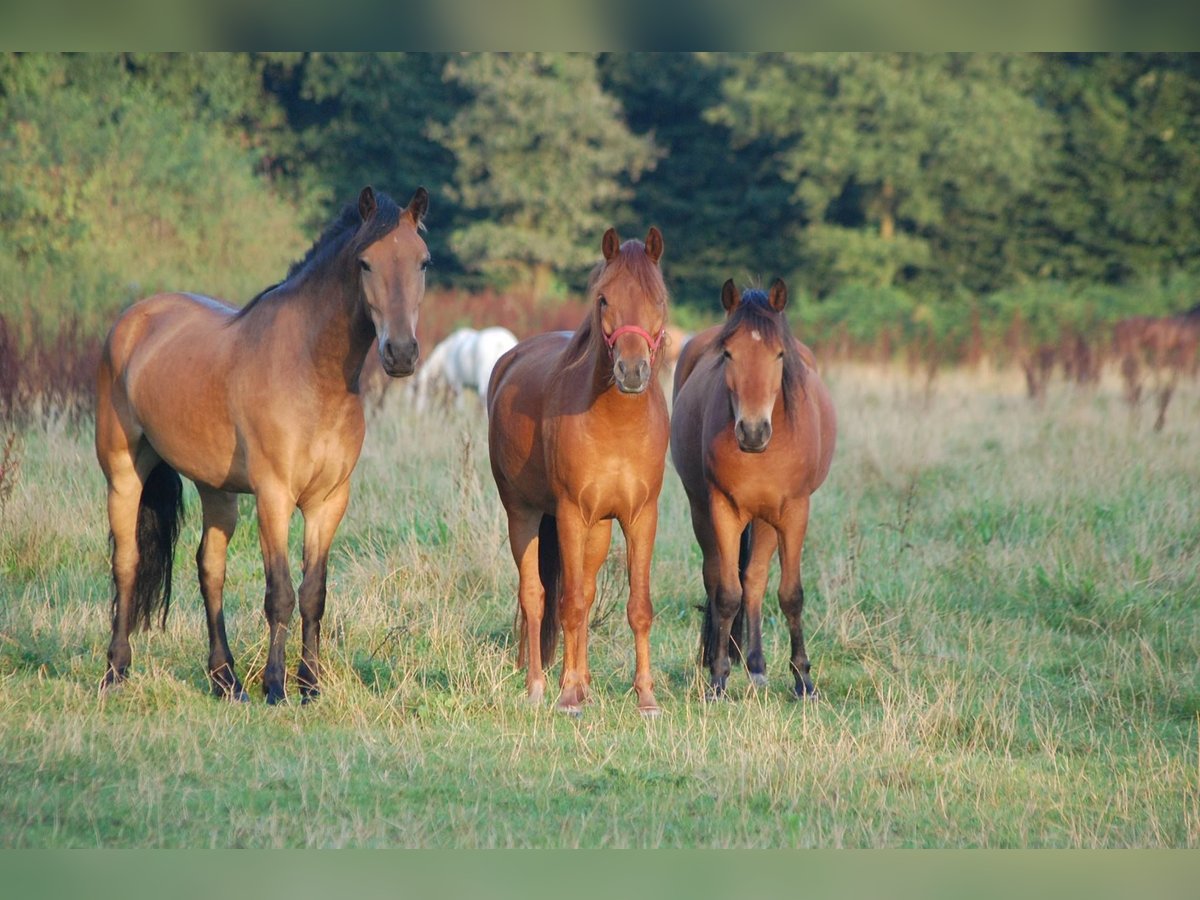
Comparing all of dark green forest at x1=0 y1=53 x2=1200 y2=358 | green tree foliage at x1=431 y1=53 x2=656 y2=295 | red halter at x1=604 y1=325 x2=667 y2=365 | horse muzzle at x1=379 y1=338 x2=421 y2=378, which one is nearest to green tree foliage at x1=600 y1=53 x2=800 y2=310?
dark green forest at x1=0 y1=53 x2=1200 y2=358

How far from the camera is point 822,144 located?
29.8 metres

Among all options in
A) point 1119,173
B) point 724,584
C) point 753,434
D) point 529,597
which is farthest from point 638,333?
point 1119,173

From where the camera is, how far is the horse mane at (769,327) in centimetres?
561

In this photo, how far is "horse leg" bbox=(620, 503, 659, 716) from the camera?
545cm

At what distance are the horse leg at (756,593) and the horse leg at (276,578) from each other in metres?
2.05

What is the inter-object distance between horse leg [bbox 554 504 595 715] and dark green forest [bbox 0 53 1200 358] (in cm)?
1678

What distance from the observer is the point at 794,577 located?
6.02 metres

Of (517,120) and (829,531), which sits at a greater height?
(517,120)

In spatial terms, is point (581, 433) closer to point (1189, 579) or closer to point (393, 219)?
point (393, 219)

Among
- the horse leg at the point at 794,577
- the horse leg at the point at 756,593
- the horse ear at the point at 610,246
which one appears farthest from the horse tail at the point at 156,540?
the horse leg at the point at 794,577

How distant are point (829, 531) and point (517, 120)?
20812 mm

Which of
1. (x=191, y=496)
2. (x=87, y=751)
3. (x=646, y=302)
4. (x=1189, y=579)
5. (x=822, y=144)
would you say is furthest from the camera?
(x=822, y=144)

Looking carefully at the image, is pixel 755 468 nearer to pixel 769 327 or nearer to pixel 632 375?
pixel 769 327

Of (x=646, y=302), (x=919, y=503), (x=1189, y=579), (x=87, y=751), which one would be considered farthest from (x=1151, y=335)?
(x=87, y=751)
